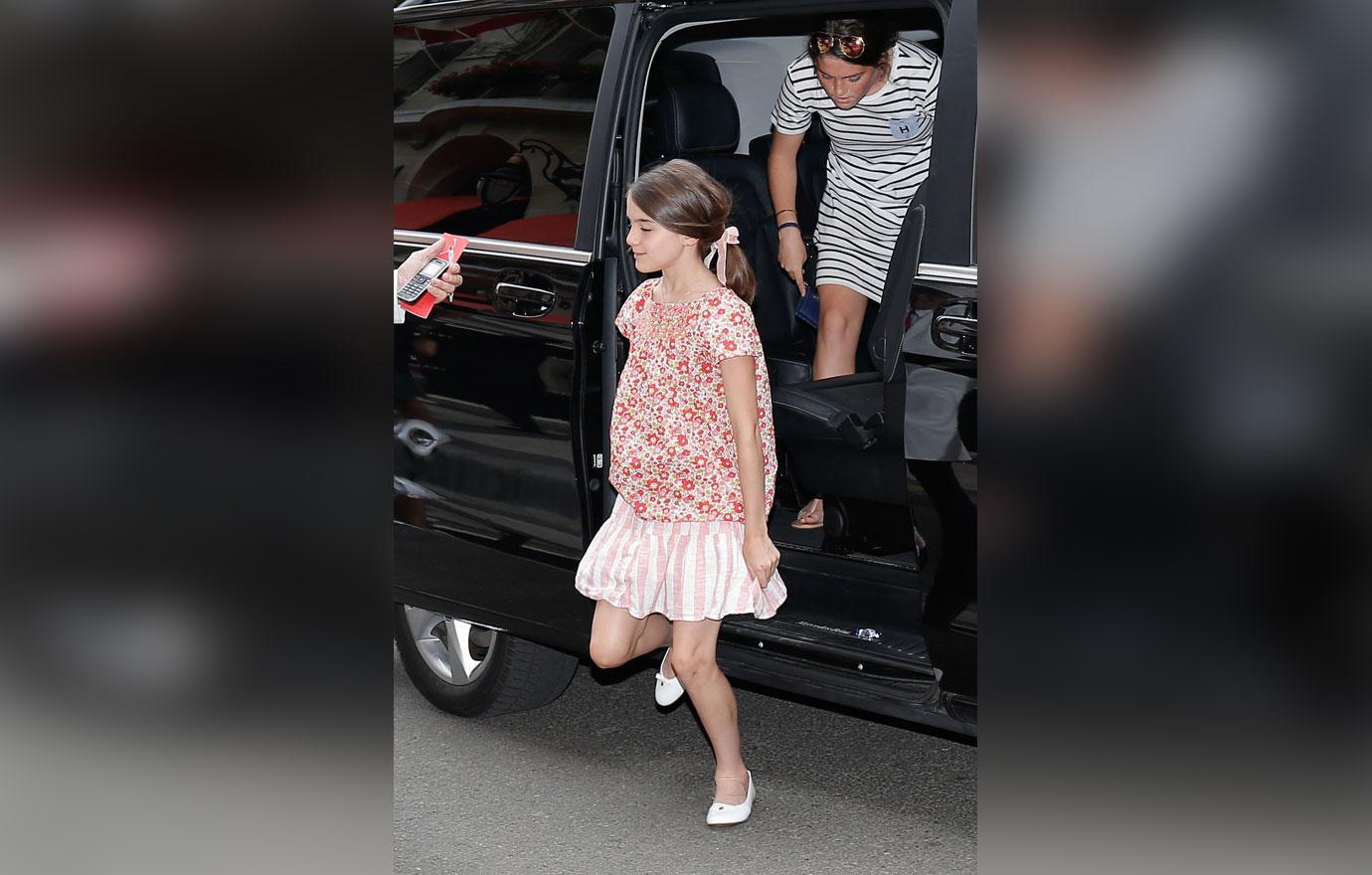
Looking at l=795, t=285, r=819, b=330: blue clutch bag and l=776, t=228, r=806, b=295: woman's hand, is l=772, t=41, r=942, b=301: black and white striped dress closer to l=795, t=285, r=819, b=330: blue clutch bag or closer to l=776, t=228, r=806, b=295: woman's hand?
l=776, t=228, r=806, b=295: woman's hand

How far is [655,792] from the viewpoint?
13.1 ft

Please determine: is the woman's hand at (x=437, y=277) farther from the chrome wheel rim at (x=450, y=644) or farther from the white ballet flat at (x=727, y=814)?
the white ballet flat at (x=727, y=814)

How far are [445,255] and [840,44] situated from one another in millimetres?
1195

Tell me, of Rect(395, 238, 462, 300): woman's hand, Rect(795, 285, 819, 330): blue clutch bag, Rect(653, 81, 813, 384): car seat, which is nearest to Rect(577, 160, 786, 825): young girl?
Rect(395, 238, 462, 300): woman's hand

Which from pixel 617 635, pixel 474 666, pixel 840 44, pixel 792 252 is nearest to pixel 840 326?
pixel 792 252

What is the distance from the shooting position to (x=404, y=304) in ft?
13.0

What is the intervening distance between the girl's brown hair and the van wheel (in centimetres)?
137

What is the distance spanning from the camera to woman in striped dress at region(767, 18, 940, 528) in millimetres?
4105

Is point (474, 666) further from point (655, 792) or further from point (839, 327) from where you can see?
point (839, 327)
